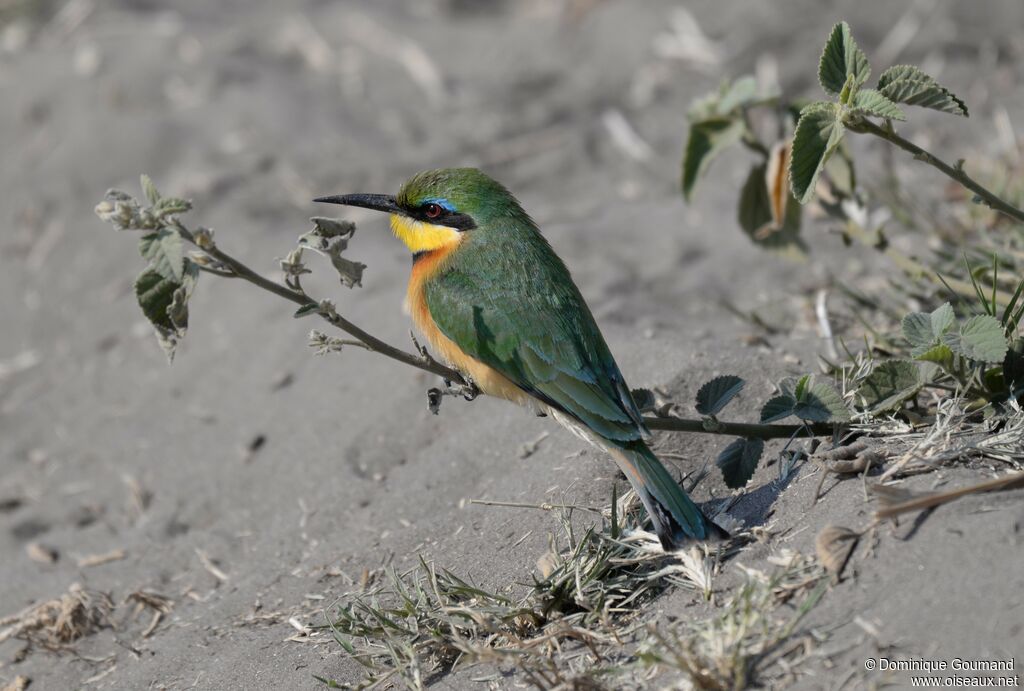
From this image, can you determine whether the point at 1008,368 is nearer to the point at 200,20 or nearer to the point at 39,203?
the point at 39,203

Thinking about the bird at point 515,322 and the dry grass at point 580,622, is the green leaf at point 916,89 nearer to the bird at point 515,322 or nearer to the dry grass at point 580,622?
the bird at point 515,322

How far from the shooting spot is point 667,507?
2.66 metres

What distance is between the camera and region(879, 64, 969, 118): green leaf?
8.70ft

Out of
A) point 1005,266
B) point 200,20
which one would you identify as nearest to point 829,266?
point 1005,266

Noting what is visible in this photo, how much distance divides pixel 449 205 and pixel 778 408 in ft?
4.38

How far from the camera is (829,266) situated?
4621 mm

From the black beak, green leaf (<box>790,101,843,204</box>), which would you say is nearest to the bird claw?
the black beak

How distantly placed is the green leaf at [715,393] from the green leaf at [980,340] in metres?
0.54

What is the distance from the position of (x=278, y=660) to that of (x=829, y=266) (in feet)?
9.62

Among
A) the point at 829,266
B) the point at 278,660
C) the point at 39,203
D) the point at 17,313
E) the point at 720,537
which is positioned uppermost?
the point at 39,203

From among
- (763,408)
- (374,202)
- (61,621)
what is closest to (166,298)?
(374,202)

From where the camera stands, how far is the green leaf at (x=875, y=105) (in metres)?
2.61

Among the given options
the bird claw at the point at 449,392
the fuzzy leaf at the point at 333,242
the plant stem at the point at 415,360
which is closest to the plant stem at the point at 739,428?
the plant stem at the point at 415,360

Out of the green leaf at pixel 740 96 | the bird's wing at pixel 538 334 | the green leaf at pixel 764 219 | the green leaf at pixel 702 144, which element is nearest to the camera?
the bird's wing at pixel 538 334
